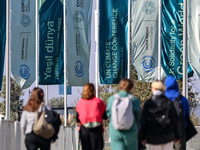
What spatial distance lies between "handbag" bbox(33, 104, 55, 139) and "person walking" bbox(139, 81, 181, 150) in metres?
1.62

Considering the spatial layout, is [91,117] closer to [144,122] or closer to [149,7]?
[144,122]

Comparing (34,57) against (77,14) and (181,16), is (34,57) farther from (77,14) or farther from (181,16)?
(181,16)

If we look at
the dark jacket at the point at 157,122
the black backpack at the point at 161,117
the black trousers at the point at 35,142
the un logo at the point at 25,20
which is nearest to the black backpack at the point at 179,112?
the dark jacket at the point at 157,122

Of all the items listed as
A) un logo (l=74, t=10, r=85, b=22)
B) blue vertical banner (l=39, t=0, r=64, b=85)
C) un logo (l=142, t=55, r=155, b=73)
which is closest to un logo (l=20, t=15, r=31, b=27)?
blue vertical banner (l=39, t=0, r=64, b=85)

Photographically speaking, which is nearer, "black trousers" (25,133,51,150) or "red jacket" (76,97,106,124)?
"black trousers" (25,133,51,150)

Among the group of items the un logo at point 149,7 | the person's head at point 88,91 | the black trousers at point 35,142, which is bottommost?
the black trousers at point 35,142

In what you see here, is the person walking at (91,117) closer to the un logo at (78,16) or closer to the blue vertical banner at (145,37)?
the blue vertical banner at (145,37)

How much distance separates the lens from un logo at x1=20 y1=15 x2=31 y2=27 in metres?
20.5

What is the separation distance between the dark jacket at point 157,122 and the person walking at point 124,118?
0.55 ft

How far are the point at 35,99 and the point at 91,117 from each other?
1.07 meters

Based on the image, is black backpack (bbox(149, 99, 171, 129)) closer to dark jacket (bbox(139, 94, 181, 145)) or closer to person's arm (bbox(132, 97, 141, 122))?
dark jacket (bbox(139, 94, 181, 145))

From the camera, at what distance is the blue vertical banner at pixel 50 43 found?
20703mm

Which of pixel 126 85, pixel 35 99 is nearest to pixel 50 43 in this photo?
pixel 35 99

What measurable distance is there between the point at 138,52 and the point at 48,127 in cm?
1300
